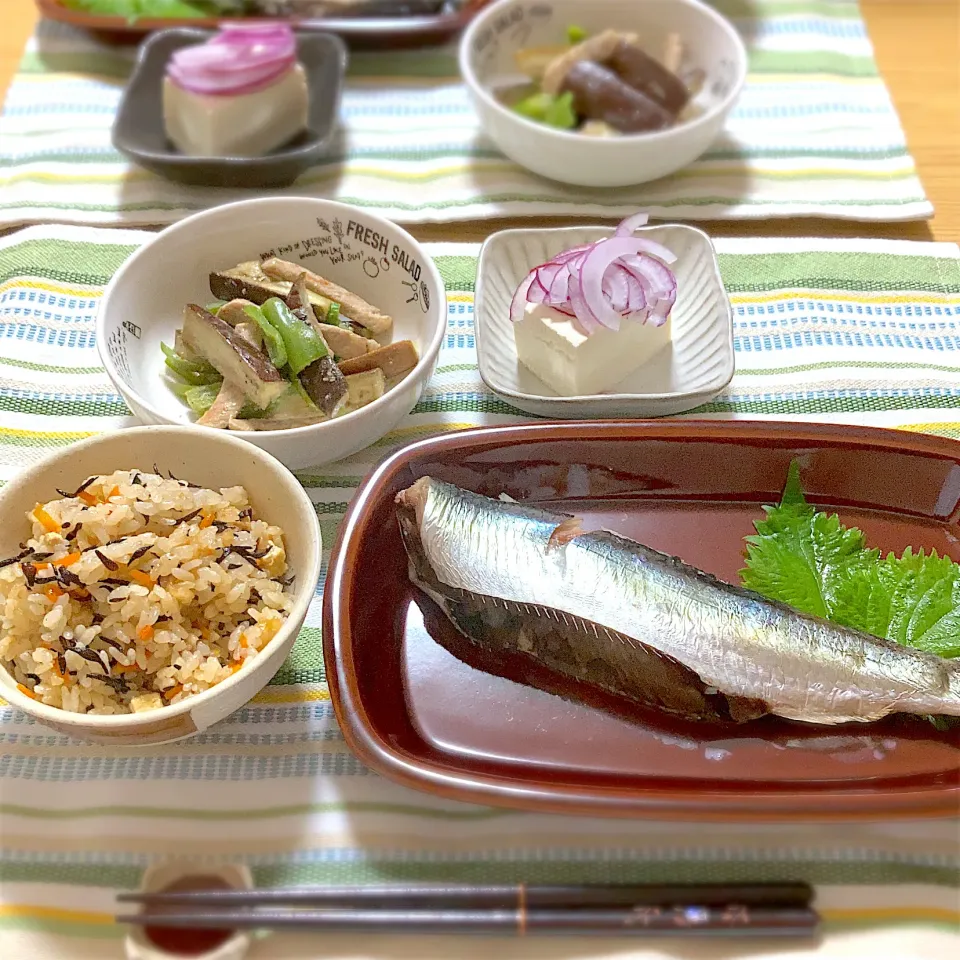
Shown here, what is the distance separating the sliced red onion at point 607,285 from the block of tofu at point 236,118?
30.7 inches

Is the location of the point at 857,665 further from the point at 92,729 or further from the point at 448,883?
the point at 92,729

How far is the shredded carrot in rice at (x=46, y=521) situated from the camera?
3.40 feet

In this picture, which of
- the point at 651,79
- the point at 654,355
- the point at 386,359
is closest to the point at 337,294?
the point at 386,359

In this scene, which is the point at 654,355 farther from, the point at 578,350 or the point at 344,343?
the point at 344,343

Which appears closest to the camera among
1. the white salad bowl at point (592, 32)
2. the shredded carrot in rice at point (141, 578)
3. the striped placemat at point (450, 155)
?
the shredded carrot in rice at point (141, 578)

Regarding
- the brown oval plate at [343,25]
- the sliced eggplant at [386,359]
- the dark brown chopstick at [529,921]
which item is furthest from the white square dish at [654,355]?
the brown oval plate at [343,25]

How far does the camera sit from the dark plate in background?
1777mm

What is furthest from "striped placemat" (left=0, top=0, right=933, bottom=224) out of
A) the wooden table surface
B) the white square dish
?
the white square dish

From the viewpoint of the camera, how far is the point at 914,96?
2.10 metres

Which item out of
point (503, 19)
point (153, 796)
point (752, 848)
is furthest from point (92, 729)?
point (503, 19)

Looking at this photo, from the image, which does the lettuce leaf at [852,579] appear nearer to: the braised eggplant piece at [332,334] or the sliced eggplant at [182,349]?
the braised eggplant piece at [332,334]

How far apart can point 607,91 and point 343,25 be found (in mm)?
740

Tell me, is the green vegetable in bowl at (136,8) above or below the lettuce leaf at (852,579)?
above

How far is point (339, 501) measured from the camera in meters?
1.35
